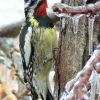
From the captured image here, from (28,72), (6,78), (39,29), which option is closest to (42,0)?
(39,29)

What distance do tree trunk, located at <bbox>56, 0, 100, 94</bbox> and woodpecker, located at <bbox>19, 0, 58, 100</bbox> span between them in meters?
0.84

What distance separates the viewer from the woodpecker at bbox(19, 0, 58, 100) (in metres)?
3.03

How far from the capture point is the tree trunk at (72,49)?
202 centimetres

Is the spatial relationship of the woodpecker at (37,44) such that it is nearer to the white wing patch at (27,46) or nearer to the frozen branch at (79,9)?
the white wing patch at (27,46)

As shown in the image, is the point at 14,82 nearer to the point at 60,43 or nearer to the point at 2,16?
the point at 2,16

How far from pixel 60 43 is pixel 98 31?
224 millimetres

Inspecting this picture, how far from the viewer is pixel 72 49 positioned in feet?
6.82

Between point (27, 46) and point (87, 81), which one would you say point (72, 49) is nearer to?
point (87, 81)

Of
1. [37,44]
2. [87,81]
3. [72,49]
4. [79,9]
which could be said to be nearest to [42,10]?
[37,44]

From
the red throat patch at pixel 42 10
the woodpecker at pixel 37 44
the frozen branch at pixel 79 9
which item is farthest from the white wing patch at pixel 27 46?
the frozen branch at pixel 79 9

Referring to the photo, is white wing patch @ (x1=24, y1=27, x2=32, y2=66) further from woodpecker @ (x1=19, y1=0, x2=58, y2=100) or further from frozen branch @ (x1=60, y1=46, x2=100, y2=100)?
frozen branch @ (x1=60, y1=46, x2=100, y2=100)

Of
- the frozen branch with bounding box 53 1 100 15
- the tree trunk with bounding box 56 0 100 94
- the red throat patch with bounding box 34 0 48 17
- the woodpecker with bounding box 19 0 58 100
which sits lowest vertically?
the woodpecker with bounding box 19 0 58 100

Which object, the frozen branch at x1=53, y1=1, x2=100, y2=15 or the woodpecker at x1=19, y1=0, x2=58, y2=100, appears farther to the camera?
the woodpecker at x1=19, y1=0, x2=58, y2=100

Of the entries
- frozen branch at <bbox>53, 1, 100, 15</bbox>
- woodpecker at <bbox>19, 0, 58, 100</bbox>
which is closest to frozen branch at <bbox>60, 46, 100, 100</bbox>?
frozen branch at <bbox>53, 1, 100, 15</bbox>
